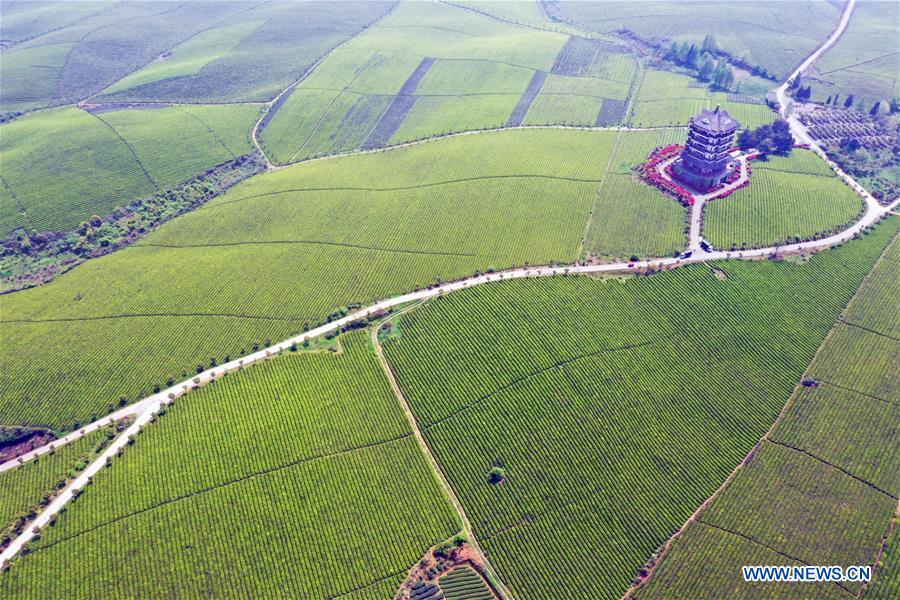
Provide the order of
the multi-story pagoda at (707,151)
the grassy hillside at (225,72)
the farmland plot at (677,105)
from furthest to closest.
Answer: the grassy hillside at (225,72) < the farmland plot at (677,105) < the multi-story pagoda at (707,151)

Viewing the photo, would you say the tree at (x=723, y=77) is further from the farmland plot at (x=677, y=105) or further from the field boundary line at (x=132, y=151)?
the field boundary line at (x=132, y=151)

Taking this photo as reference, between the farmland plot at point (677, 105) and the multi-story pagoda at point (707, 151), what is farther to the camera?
the farmland plot at point (677, 105)


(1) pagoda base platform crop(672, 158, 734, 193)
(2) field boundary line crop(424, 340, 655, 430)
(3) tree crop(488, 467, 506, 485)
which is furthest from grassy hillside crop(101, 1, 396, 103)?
(3) tree crop(488, 467, 506, 485)

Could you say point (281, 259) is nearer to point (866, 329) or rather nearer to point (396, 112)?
point (396, 112)

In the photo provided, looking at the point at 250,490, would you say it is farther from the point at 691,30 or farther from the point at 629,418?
the point at 691,30

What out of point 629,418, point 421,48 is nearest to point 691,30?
point 421,48

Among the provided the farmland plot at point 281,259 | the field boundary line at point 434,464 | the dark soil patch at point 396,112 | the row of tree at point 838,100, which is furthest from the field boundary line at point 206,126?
the row of tree at point 838,100

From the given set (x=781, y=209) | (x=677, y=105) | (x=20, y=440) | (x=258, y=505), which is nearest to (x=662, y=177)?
(x=781, y=209)
